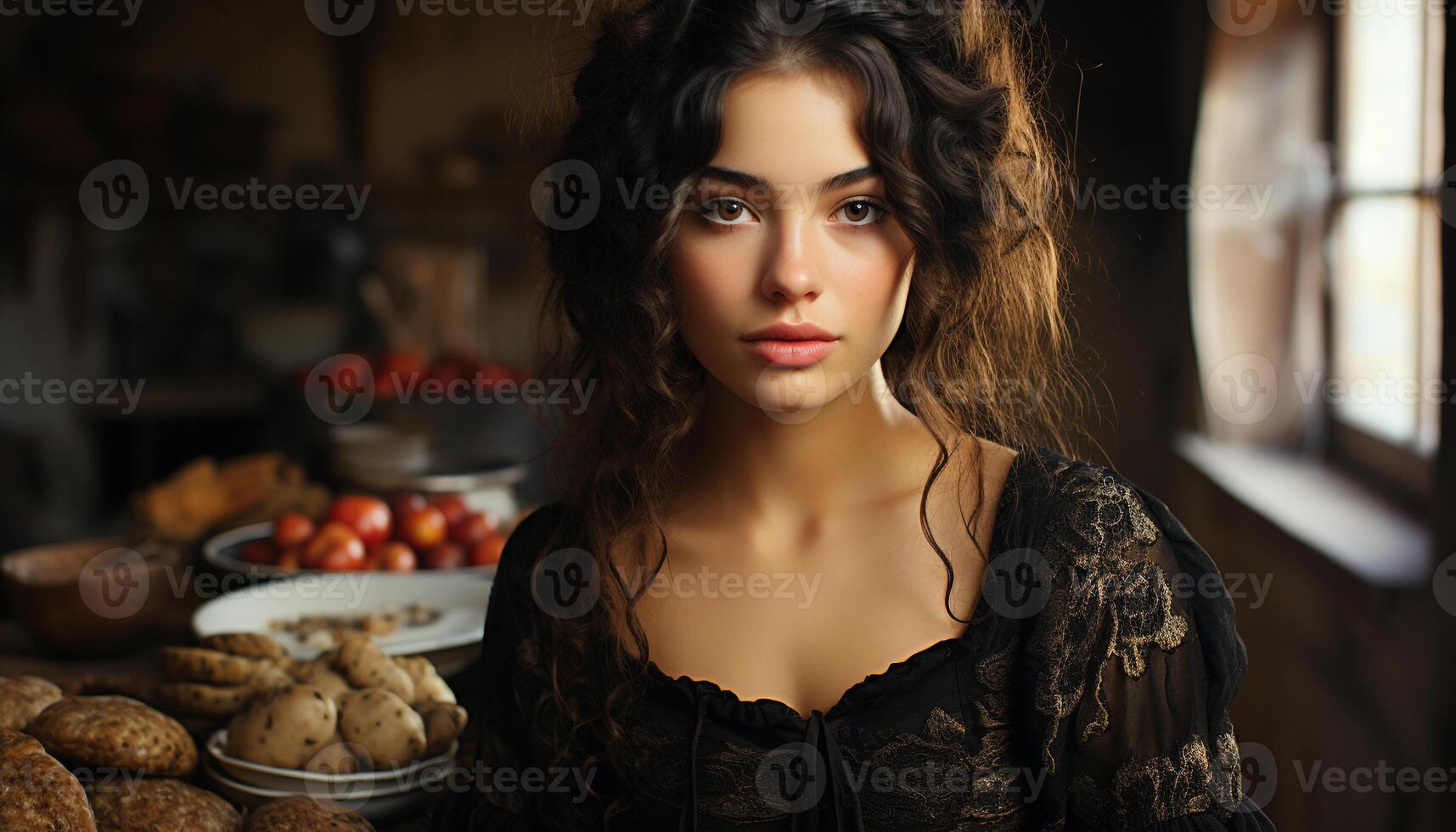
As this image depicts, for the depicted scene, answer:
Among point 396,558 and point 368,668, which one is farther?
point 396,558

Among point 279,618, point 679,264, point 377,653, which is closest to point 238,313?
point 279,618

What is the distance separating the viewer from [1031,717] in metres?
1.05

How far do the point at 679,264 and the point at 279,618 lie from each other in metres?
0.88

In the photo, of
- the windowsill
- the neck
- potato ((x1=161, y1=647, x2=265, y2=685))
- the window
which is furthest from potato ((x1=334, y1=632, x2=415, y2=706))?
the window

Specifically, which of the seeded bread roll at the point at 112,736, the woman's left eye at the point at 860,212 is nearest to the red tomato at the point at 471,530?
the seeded bread roll at the point at 112,736

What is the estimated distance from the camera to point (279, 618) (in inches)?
63.4

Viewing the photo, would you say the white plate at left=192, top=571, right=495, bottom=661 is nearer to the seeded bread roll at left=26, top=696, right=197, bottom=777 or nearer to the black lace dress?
the seeded bread roll at left=26, top=696, right=197, bottom=777

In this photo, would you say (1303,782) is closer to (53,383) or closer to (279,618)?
(279,618)

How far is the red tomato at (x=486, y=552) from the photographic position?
6.26ft

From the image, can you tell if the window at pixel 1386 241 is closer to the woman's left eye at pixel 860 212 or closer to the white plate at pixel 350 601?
the woman's left eye at pixel 860 212

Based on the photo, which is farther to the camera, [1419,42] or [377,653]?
[1419,42]

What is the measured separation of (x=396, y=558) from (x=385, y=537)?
0.09 metres

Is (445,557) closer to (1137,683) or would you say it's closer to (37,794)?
(37,794)


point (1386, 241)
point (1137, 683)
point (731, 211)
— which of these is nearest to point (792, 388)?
point (731, 211)
